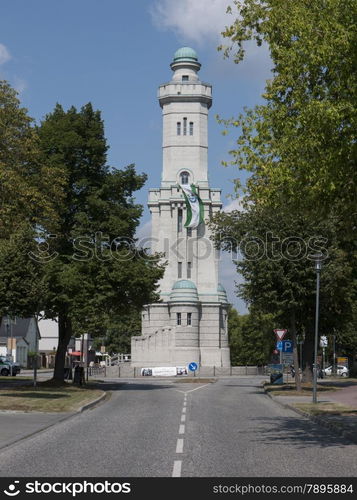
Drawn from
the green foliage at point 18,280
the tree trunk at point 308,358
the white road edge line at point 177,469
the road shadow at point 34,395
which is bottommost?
the road shadow at point 34,395

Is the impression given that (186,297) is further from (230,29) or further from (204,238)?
(230,29)

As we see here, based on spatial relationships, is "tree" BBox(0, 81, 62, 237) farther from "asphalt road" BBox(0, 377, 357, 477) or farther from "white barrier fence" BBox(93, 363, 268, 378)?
"white barrier fence" BBox(93, 363, 268, 378)

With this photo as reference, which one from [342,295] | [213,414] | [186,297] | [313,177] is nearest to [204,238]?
[186,297]

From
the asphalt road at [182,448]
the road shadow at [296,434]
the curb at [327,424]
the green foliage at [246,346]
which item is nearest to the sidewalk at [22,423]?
the asphalt road at [182,448]

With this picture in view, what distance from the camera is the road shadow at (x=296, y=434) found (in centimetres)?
1620

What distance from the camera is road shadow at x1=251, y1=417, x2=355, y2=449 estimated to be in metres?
16.2

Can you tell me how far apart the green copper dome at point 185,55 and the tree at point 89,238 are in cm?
6860

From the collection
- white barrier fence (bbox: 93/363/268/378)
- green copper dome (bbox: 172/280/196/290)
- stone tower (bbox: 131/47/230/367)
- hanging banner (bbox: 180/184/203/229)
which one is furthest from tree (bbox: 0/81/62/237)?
hanging banner (bbox: 180/184/203/229)

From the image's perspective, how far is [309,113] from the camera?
15.0 meters

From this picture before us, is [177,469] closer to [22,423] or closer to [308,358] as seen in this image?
[22,423]

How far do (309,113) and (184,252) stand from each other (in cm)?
9048

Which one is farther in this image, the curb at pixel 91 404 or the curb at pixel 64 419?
the curb at pixel 91 404

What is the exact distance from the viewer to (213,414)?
83.0 feet

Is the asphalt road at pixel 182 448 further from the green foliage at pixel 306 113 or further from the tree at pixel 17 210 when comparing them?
the tree at pixel 17 210
